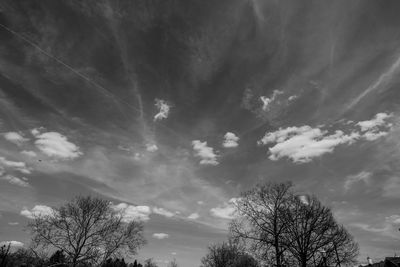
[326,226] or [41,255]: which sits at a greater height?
[326,226]

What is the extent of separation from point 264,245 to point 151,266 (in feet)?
332

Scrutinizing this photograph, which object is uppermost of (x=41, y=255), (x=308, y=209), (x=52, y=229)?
(x=308, y=209)

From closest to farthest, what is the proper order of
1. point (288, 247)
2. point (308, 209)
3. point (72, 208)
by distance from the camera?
point (288, 247) → point (308, 209) → point (72, 208)

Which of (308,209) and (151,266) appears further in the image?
(151,266)

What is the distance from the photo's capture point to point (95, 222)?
36219 mm

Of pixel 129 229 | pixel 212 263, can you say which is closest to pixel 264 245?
pixel 129 229

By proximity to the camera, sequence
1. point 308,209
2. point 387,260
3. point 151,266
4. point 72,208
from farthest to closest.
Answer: point 151,266, point 387,260, point 72,208, point 308,209

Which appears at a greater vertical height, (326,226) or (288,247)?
(326,226)

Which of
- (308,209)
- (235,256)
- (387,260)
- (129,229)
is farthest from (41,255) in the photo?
(387,260)

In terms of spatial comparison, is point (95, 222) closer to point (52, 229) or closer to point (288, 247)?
point (52, 229)

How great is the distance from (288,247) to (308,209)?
15.7 feet

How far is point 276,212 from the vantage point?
1126 inches

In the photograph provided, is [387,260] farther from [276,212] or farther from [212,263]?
[212,263]

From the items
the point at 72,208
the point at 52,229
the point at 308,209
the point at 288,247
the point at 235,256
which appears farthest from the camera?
the point at 235,256
